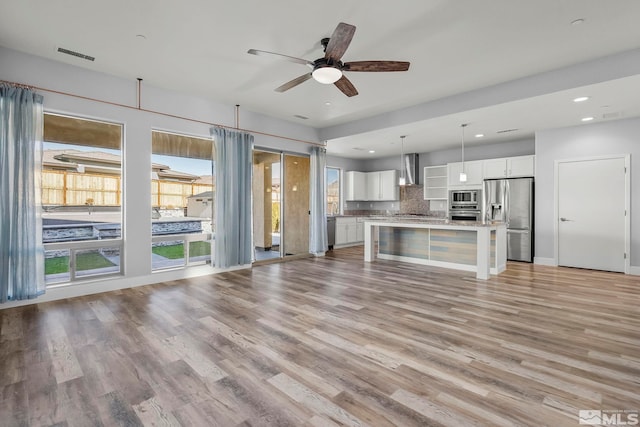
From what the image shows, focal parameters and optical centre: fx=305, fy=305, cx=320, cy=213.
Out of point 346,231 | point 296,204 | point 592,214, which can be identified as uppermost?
point 296,204

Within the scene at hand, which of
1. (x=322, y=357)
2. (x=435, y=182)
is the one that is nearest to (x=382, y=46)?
(x=322, y=357)

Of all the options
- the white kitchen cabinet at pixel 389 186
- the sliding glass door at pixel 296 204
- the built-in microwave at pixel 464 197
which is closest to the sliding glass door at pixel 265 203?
the sliding glass door at pixel 296 204

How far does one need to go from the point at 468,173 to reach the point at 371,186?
2947 mm

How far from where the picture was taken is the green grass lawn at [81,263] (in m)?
4.17

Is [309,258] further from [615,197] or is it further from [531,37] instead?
[615,197]

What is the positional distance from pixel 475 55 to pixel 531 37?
21.9 inches

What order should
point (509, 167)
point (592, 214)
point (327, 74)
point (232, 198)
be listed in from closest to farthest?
point (327, 74), point (232, 198), point (592, 214), point (509, 167)

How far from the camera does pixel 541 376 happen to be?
2.08 meters

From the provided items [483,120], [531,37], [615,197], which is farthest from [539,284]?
[531,37]

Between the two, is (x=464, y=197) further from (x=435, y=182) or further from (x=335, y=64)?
(x=335, y=64)

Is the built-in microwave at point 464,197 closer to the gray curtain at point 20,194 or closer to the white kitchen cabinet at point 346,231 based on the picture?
the white kitchen cabinet at point 346,231

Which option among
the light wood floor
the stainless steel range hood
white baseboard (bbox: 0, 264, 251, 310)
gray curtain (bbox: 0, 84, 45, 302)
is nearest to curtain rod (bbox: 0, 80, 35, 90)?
gray curtain (bbox: 0, 84, 45, 302)

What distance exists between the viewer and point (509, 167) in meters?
6.75

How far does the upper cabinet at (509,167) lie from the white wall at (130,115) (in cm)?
584
